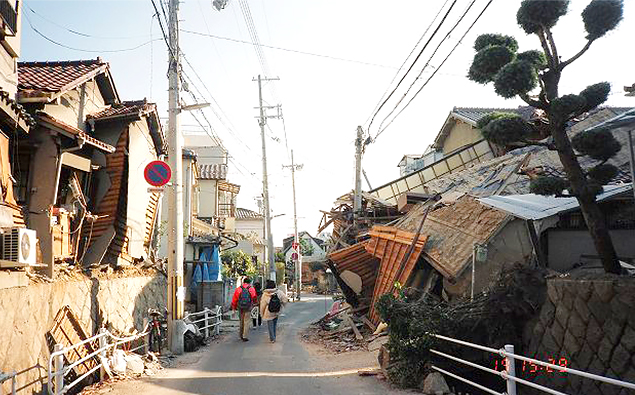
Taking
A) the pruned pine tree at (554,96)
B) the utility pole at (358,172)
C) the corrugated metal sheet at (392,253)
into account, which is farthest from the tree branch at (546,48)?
the utility pole at (358,172)

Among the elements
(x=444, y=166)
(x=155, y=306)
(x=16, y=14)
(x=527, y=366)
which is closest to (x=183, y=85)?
(x=16, y=14)

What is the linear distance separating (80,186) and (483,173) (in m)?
13.0

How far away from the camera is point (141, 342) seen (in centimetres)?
1323

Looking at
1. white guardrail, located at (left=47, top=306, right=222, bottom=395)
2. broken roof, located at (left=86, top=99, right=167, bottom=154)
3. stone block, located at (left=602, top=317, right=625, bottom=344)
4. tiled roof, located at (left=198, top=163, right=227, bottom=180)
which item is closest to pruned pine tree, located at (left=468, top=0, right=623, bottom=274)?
stone block, located at (left=602, top=317, right=625, bottom=344)

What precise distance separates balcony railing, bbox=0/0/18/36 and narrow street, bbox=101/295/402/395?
701 cm

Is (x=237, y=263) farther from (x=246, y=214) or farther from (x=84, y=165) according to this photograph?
(x=246, y=214)

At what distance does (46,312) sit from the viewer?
9.08 metres

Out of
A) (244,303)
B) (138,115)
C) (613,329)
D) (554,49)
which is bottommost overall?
(613,329)

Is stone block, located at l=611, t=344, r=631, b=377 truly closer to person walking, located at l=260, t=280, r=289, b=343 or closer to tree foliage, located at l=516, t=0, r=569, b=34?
tree foliage, located at l=516, t=0, r=569, b=34

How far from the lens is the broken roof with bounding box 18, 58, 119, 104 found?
10867mm

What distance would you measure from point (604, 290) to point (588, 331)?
0.74 m

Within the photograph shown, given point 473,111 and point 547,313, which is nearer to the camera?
point 547,313

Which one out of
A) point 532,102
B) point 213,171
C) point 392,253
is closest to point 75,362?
point 532,102

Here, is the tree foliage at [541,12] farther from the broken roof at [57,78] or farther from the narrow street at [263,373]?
the broken roof at [57,78]
